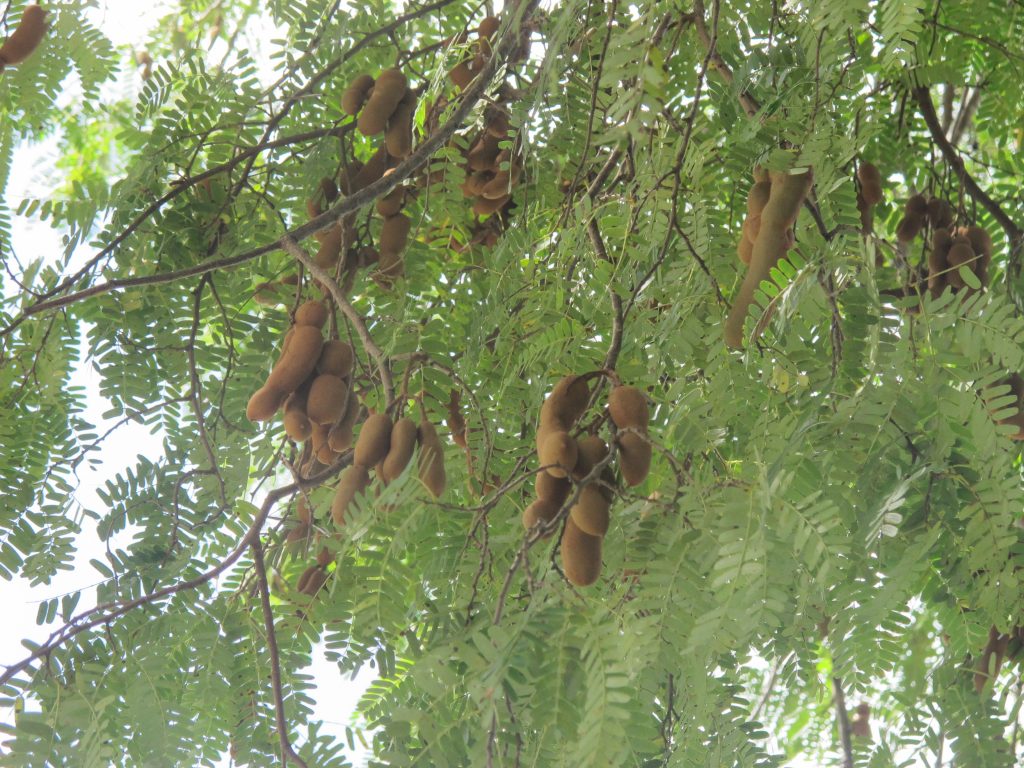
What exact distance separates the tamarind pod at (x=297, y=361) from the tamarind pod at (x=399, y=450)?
0.12 meters

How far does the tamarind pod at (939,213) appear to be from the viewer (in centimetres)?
161

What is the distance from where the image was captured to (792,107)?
114 centimetres

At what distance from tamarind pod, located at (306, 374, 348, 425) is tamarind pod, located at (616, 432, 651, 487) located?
29 cm

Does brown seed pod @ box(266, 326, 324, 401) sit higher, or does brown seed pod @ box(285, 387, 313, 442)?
brown seed pod @ box(266, 326, 324, 401)

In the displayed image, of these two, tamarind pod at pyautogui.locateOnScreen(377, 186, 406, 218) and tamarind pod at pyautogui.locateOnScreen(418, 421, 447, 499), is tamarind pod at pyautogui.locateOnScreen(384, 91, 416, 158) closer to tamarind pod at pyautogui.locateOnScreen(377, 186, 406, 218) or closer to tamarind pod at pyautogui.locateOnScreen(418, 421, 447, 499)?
tamarind pod at pyautogui.locateOnScreen(377, 186, 406, 218)

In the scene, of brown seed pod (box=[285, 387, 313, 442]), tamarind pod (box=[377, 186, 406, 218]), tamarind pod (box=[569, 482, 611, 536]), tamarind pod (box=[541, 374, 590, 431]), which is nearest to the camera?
tamarind pod (box=[569, 482, 611, 536])

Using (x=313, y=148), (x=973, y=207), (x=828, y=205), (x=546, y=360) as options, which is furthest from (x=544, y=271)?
(x=973, y=207)

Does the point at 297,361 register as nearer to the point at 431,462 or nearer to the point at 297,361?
the point at 297,361

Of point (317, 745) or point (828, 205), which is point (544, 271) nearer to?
point (828, 205)

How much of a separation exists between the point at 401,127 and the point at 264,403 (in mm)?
A: 488

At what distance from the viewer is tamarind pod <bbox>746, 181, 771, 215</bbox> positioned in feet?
3.55

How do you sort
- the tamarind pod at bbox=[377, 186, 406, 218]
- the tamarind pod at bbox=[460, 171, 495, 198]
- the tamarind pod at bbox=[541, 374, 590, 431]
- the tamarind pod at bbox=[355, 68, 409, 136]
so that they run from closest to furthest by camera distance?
1. the tamarind pod at bbox=[541, 374, 590, 431]
2. the tamarind pod at bbox=[355, 68, 409, 136]
3. the tamarind pod at bbox=[377, 186, 406, 218]
4. the tamarind pod at bbox=[460, 171, 495, 198]

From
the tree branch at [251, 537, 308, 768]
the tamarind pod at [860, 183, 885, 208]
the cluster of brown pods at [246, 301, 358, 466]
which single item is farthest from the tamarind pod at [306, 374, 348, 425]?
the tamarind pod at [860, 183, 885, 208]

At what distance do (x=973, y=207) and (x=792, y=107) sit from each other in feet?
2.06
